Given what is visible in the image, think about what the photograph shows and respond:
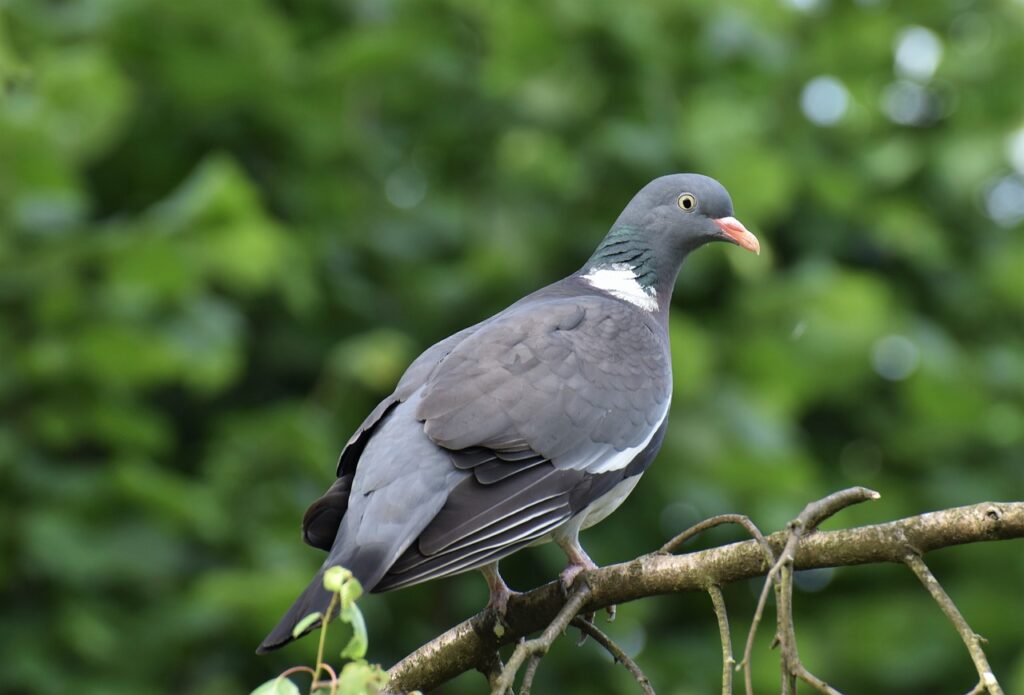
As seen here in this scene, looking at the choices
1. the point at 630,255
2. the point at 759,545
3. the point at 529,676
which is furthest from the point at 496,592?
the point at 630,255

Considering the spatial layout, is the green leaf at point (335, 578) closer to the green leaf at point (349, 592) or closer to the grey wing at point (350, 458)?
the green leaf at point (349, 592)

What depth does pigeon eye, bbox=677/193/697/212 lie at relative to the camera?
15.4 ft

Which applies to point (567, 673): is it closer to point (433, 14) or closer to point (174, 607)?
point (174, 607)

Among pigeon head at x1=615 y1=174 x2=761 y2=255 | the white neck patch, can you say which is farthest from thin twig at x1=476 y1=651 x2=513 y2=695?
pigeon head at x1=615 y1=174 x2=761 y2=255

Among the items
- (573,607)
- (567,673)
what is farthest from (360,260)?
(573,607)

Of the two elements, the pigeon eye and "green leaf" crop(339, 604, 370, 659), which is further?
the pigeon eye

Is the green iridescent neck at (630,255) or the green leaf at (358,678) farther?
the green iridescent neck at (630,255)

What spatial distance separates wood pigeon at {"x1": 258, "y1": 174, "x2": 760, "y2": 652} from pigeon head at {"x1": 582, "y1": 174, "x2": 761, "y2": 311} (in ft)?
0.44

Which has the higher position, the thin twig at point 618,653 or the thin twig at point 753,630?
the thin twig at point 753,630

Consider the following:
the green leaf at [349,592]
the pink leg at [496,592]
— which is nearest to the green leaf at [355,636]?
the green leaf at [349,592]

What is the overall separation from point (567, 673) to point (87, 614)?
2.08 m

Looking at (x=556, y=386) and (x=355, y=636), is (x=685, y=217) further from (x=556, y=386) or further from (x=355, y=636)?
(x=355, y=636)

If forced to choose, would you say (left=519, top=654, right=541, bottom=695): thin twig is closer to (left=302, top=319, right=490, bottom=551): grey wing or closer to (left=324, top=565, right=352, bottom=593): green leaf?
(left=324, top=565, right=352, bottom=593): green leaf

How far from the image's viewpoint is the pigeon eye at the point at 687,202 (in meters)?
4.70
